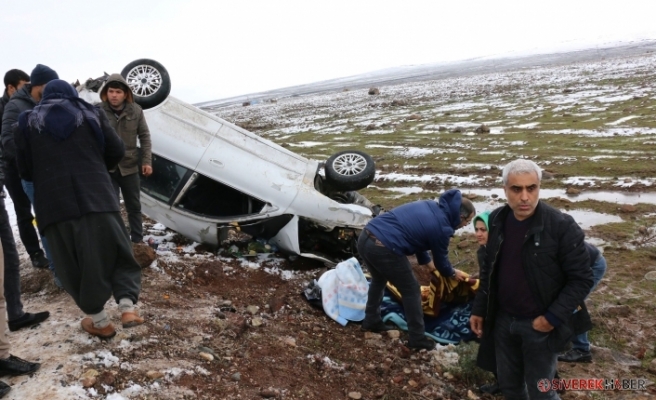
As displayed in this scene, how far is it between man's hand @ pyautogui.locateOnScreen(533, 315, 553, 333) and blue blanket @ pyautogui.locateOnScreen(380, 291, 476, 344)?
1.73 m

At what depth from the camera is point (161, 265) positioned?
5559 mm

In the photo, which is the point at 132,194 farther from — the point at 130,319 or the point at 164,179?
the point at 130,319

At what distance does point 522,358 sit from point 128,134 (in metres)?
4.15

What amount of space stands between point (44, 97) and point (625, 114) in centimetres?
1513

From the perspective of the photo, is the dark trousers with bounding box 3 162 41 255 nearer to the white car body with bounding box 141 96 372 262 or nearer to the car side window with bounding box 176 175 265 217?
the white car body with bounding box 141 96 372 262

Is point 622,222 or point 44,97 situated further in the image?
point 622,222

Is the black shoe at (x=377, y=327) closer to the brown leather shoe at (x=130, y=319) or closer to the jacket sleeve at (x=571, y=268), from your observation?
the brown leather shoe at (x=130, y=319)

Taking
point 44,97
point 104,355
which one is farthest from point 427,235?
point 44,97

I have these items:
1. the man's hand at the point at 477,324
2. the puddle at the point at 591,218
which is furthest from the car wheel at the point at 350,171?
the man's hand at the point at 477,324

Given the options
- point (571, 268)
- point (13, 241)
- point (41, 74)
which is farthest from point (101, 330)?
point (571, 268)

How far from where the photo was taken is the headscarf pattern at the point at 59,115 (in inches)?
126

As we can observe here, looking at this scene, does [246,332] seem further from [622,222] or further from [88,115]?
[622,222]

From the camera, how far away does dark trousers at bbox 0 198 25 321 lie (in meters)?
3.57

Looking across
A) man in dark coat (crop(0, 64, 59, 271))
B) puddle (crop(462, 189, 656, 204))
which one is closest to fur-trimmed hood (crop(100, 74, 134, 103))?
man in dark coat (crop(0, 64, 59, 271))
